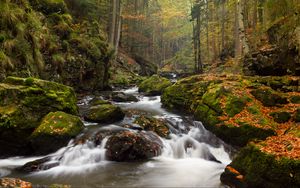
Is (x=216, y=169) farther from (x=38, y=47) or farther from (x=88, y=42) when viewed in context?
(x=88, y=42)

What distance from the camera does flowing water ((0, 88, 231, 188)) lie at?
7551mm

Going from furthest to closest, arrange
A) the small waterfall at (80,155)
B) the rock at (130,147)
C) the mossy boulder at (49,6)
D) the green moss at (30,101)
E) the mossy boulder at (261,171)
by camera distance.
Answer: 1. the mossy boulder at (49,6)
2. the green moss at (30,101)
3. the rock at (130,147)
4. the small waterfall at (80,155)
5. the mossy boulder at (261,171)

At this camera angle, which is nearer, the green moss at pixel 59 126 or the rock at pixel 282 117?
the green moss at pixel 59 126

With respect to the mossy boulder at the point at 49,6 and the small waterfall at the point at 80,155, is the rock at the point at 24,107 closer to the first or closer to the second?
the small waterfall at the point at 80,155

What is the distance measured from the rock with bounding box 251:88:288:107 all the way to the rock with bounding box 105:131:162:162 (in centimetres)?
473

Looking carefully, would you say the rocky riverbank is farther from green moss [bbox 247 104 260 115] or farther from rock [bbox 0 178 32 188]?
rock [bbox 0 178 32 188]

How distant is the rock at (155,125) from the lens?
11039 millimetres

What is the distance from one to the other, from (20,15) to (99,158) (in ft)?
28.6

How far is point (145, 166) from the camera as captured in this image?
8.60m

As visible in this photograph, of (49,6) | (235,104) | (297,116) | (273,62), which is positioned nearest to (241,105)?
(235,104)

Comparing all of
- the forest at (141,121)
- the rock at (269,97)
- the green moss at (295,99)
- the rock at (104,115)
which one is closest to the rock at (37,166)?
the forest at (141,121)

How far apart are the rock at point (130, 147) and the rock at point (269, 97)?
186 inches

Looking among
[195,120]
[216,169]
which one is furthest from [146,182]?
[195,120]

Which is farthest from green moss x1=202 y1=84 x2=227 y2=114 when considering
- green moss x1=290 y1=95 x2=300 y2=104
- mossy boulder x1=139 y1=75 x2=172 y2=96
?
mossy boulder x1=139 y1=75 x2=172 y2=96
